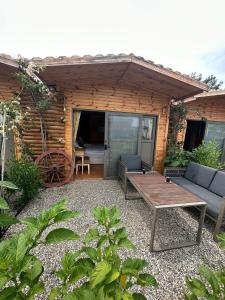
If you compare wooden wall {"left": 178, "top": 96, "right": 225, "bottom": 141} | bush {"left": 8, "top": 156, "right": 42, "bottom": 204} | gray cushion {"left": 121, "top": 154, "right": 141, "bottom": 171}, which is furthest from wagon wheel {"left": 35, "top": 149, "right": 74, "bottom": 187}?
wooden wall {"left": 178, "top": 96, "right": 225, "bottom": 141}

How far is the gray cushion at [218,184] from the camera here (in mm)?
3089

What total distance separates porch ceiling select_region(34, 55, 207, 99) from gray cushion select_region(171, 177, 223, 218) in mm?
2253

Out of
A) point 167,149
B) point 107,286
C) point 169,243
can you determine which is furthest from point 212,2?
point 107,286

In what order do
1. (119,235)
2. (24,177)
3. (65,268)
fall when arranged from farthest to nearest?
(24,177)
(119,235)
(65,268)

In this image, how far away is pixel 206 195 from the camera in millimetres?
3119

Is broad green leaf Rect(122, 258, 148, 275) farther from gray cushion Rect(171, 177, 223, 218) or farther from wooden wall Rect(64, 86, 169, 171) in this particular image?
wooden wall Rect(64, 86, 169, 171)

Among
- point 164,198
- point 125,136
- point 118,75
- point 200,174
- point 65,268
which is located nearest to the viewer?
point 65,268

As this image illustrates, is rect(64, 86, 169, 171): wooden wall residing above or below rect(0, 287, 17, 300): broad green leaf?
above

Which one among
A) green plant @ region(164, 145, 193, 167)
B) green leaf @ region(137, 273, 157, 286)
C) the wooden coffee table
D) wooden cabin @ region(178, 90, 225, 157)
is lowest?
the wooden coffee table

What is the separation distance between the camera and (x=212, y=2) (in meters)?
3.27

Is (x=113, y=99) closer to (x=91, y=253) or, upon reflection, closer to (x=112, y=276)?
(x=91, y=253)

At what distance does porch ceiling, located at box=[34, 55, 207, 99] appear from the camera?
322cm

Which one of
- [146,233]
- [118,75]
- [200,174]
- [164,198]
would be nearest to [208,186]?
[200,174]

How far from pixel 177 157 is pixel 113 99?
2582mm
